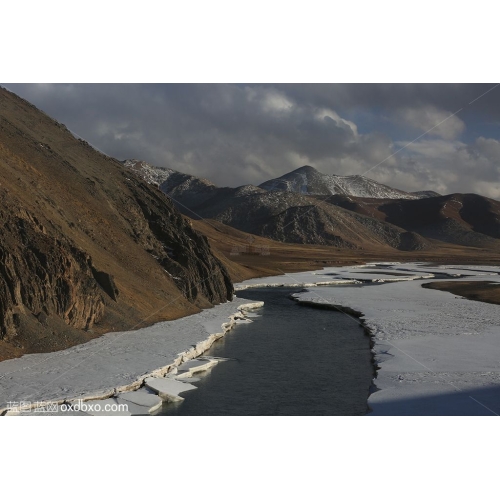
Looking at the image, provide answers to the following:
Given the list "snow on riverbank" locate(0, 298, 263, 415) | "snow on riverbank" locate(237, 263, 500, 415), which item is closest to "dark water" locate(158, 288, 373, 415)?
"snow on riverbank" locate(237, 263, 500, 415)

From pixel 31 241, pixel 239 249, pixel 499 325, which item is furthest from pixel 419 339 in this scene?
pixel 239 249

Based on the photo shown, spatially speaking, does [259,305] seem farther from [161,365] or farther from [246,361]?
[161,365]

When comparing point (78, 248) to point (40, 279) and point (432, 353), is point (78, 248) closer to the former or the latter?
point (40, 279)

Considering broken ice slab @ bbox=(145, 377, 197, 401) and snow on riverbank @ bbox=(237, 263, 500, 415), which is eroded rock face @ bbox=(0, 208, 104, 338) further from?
snow on riverbank @ bbox=(237, 263, 500, 415)

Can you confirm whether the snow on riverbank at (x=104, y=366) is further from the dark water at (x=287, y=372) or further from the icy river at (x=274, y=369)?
the dark water at (x=287, y=372)

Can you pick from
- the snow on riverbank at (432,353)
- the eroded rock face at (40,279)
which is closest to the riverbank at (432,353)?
the snow on riverbank at (432,353)
